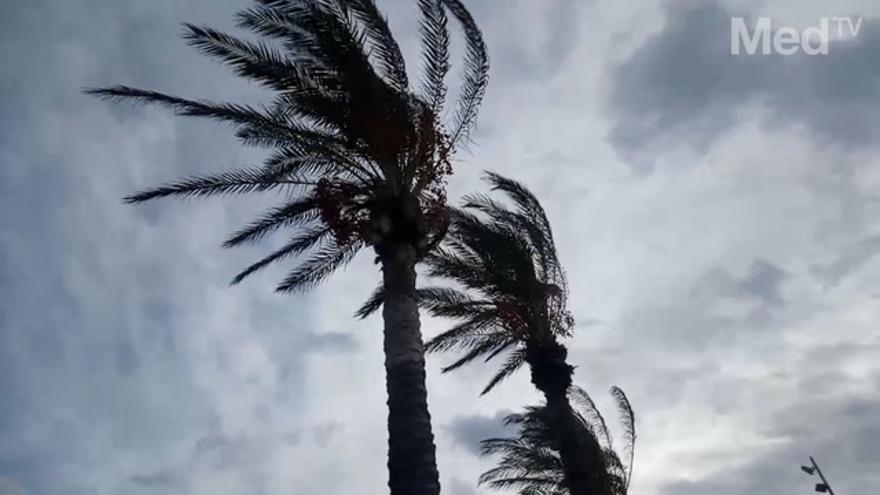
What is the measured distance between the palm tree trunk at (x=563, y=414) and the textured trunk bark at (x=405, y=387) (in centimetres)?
659

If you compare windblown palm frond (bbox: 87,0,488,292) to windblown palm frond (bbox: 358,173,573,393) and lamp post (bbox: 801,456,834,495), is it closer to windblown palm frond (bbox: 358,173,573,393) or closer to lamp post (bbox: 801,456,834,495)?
windblown palm frond (bbox: 358,173,573,393)

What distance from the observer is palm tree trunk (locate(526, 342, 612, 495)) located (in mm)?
16109

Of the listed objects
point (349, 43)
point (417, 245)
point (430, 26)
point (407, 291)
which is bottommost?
point (407, 291)

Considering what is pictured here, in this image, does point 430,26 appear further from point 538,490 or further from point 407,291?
point 538,490

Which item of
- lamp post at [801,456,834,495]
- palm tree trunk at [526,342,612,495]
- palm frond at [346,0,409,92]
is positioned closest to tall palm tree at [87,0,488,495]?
palm frond at [346,0,409,92]

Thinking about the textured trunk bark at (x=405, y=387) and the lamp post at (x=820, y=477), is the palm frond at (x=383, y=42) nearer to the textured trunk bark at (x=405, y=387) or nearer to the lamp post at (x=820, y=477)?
the textured trunk bark at (x=405, y=387)

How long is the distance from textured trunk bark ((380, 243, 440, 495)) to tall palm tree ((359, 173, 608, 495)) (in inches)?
169

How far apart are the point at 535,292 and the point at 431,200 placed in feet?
18.2

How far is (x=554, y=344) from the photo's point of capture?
16.7 meters

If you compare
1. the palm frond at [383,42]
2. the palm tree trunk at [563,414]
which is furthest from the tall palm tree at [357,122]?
the palm tree trunk at [563,414]

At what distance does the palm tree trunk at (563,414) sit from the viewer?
52.9 ft

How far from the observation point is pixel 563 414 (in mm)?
16609

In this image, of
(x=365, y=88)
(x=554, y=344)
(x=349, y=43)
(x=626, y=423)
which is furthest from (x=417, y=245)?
(x=626, y=423)

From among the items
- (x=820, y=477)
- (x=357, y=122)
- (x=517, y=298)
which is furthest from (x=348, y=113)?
(x=820, y=477)
